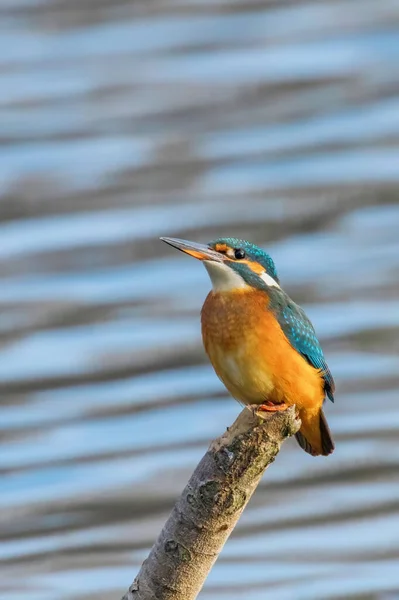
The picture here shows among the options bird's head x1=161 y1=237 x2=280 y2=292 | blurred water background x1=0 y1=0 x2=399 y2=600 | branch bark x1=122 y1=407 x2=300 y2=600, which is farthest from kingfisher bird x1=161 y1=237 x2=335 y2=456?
blurred water background x1=0 y1=0 x2=399 y2=600

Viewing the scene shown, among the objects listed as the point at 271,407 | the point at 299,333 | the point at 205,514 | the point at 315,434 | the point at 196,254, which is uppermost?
the point at 196,254

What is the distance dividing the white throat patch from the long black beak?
20 millimetres

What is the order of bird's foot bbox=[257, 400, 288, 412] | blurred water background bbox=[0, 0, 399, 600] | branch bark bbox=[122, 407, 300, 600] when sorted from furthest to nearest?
blurred water background bbox=[0, 0, 399, 600] → bird's foot bbox=[257, 400, 288, 412] → branch bark bbox=[122, 407, 300, 600]

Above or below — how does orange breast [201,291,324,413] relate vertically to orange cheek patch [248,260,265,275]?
below

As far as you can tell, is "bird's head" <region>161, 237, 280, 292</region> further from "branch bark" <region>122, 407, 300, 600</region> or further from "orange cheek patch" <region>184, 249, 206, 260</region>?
"branch bark" <region>122, 407, 300, 600</region>

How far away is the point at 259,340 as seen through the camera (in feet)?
16.7

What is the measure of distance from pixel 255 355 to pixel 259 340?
61 millimetres

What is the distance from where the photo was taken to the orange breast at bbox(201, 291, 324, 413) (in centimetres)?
500

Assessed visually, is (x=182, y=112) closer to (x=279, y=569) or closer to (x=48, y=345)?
(x=48, y=345)

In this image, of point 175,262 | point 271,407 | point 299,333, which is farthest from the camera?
point 175,262

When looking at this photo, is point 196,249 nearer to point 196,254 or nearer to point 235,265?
point 196,254

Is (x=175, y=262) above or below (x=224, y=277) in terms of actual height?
above

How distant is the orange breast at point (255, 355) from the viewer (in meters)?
5.00

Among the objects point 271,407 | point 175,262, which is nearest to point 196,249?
point 271,407
